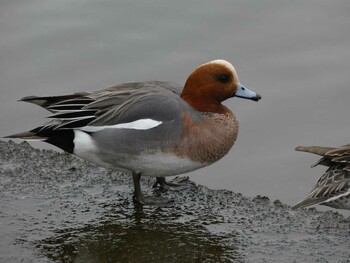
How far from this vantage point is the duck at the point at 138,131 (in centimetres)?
562

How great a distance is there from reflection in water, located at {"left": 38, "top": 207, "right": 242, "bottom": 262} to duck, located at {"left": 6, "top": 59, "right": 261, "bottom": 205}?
1.46 feet

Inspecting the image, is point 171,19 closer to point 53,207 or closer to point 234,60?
point 234,60

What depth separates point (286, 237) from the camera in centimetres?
516

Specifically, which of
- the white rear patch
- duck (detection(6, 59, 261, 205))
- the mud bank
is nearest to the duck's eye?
duck (detection(6, 59, 261, 205))

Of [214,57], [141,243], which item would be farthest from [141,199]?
[214,57]

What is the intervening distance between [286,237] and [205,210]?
2.29 feet

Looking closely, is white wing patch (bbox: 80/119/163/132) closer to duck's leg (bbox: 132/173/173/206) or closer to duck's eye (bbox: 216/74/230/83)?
duck's leg (bbox: 132/173/173/206)

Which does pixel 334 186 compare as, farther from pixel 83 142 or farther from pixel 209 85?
pixel 83 142

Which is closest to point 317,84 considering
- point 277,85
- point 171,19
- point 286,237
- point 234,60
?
point 277,85

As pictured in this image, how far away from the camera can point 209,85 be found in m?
5.87

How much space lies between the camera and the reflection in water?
484 cm

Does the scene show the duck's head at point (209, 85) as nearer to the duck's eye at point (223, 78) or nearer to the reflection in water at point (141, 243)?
the duck's eye at point (223, 78)

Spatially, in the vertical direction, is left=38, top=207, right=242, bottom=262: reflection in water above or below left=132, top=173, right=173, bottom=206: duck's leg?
below

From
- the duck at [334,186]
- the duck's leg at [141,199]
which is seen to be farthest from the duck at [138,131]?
the duck at [334,186]
